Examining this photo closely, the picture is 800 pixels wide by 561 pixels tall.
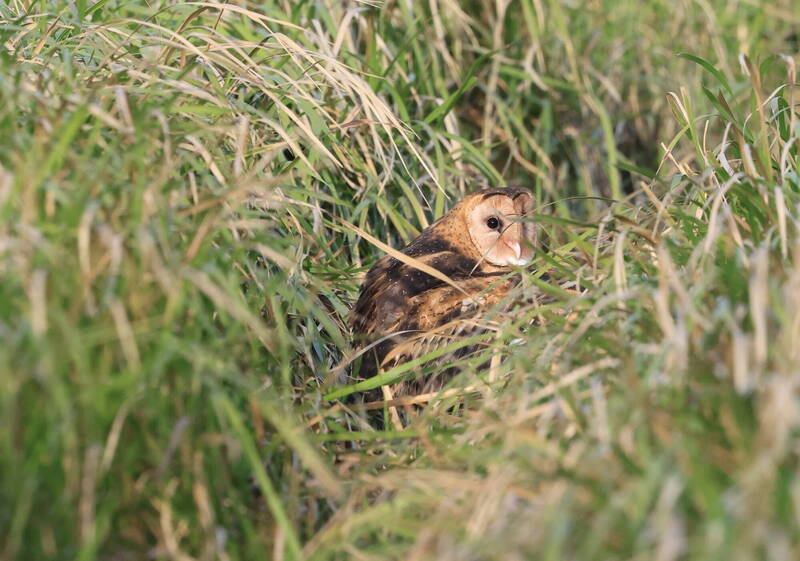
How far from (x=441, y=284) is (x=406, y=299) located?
14 cm

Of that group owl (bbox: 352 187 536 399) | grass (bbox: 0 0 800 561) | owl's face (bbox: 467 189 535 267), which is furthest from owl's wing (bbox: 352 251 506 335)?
owl's face (bbox: 467 189 535 267)

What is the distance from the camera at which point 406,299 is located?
353 cm

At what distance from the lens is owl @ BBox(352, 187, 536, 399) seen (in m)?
3.36

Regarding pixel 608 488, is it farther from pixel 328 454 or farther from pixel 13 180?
pixel 13 180

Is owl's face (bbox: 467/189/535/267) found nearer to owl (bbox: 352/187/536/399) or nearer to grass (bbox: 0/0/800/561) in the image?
owl (bbox: 352/187/536/399)

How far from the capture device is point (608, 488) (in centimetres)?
195

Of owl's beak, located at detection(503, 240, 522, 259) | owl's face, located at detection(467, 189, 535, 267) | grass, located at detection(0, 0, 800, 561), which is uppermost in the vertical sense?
grass, located at detection(0, 0, 800, 561)

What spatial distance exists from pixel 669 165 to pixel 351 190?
2.01 meters

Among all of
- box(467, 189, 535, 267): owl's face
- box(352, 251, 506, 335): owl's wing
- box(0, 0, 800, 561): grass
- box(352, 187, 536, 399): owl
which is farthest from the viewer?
Answer: box(467, 189, 535, 267): owl's face

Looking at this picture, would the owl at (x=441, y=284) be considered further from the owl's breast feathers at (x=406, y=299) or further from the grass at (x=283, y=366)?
the grass at (x=283, y=366)

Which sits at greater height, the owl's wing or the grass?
the grass

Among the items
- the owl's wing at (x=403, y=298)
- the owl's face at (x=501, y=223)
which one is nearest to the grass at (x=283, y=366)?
the owl's wing at (x=403, y=298)

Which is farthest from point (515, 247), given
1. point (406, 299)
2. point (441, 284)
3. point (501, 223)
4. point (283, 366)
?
point (283, 366)

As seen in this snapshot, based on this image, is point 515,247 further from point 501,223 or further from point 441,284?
point 441,284
